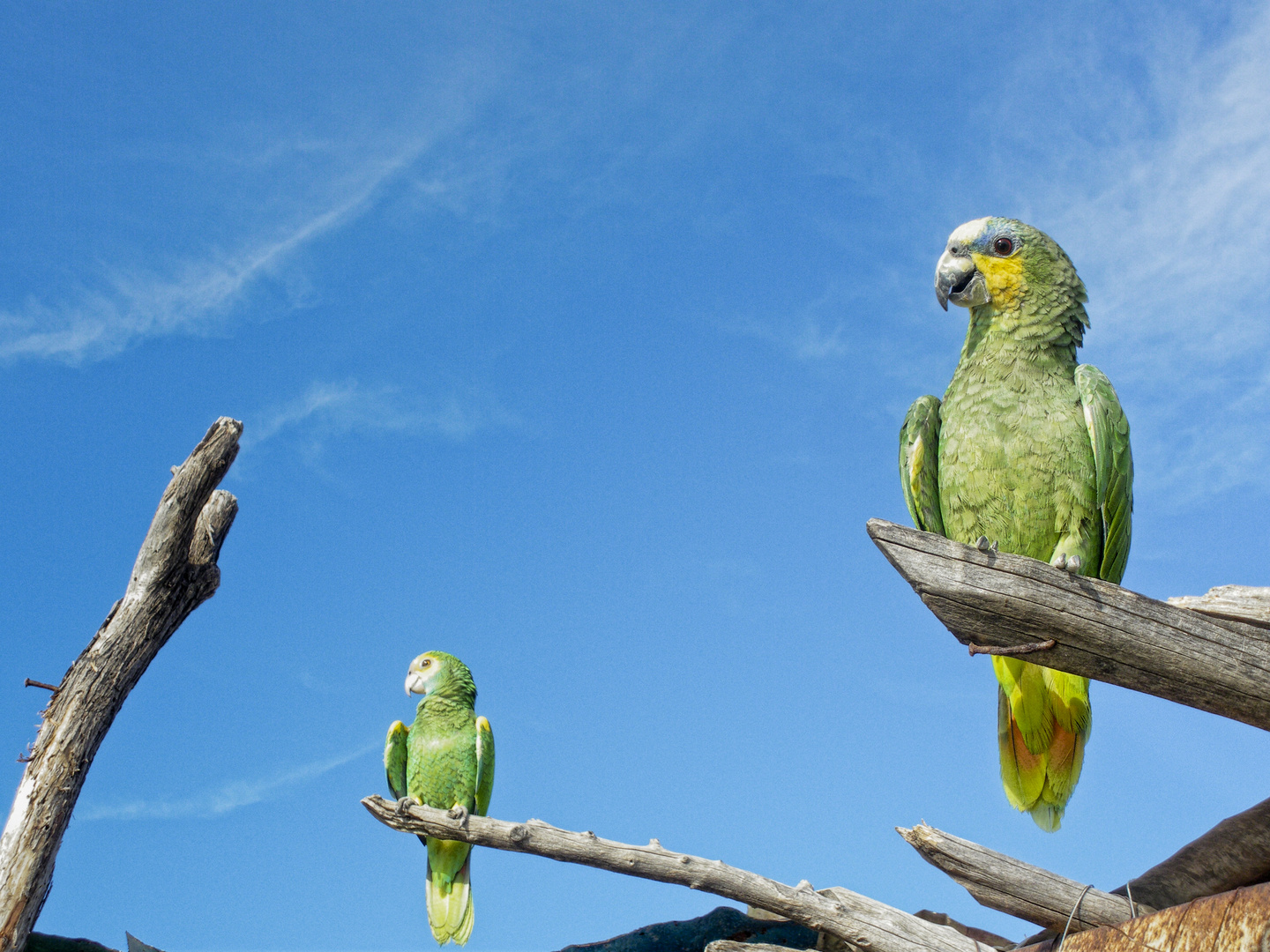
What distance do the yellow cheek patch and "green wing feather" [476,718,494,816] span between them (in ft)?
12.8

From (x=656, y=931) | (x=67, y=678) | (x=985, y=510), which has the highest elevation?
(x=985, y=510)

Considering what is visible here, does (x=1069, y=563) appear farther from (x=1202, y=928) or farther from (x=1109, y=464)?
(x=1202, y=928)

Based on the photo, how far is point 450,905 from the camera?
566 centimetres

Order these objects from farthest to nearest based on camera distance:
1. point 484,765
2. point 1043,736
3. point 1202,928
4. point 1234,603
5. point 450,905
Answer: point 484,765 → point 450,905 → point 1043,736 → point 1234,603 → point 1202,928

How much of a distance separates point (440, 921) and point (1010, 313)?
476cm

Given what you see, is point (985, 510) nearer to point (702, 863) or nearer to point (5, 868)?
point (702, 863)

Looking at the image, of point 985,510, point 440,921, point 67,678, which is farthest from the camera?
point 440,921

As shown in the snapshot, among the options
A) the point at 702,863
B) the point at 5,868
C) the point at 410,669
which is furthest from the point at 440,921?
the point at 702,863

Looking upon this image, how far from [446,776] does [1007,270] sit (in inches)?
170

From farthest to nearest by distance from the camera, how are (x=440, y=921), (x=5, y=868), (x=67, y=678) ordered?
(x=440, y=921), (x=67, y=678), (x=5, y=868)

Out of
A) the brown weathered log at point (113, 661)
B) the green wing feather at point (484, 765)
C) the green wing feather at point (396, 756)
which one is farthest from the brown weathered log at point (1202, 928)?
the brown weathered log at point (113, 661)

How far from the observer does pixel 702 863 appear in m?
A: 3.59

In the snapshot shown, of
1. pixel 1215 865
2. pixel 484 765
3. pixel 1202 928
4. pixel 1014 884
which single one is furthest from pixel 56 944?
pixel 1215 865

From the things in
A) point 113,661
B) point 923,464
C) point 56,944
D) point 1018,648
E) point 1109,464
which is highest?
point 923,464
